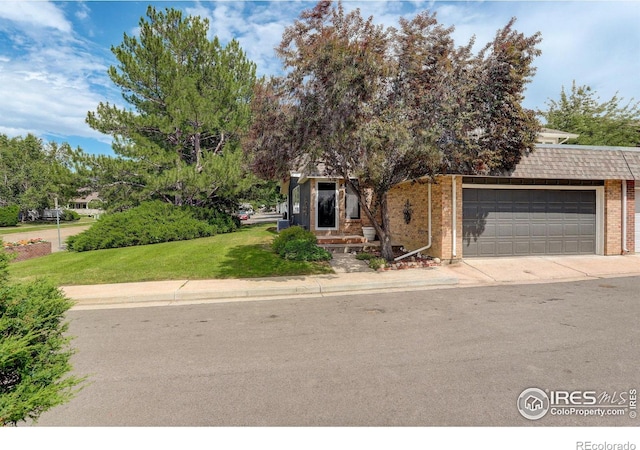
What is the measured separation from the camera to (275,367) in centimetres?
397

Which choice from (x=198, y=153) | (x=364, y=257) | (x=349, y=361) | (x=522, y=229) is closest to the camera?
(x=349, y=361)

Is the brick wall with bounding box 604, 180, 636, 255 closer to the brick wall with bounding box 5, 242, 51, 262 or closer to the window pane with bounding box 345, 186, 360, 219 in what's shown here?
the window pane with bounding box 345, 186, 360, 219

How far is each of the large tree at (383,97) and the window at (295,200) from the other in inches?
370

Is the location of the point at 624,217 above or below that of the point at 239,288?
above

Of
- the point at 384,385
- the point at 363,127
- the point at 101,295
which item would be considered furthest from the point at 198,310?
the point at 363,127

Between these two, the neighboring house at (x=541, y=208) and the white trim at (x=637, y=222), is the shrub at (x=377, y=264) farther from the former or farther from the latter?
the white trim at (x=637, y=222)

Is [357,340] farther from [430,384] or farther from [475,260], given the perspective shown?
[475,260]

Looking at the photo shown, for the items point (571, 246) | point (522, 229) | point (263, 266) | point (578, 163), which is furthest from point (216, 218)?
point (578, 163)

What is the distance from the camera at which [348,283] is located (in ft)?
27.2

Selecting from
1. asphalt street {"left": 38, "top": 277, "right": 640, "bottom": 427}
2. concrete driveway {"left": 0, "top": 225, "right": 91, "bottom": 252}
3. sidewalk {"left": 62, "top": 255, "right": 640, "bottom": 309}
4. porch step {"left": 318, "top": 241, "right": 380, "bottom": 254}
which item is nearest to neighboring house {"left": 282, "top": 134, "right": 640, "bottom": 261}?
sidewalk {"left": 62, "top": 255, "right": 640, "bottom": 309}

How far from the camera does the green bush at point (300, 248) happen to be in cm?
1094

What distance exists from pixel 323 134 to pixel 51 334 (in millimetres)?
6263

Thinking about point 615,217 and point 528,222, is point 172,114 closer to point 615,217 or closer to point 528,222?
point 528,222

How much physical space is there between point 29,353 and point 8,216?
2024 inches
